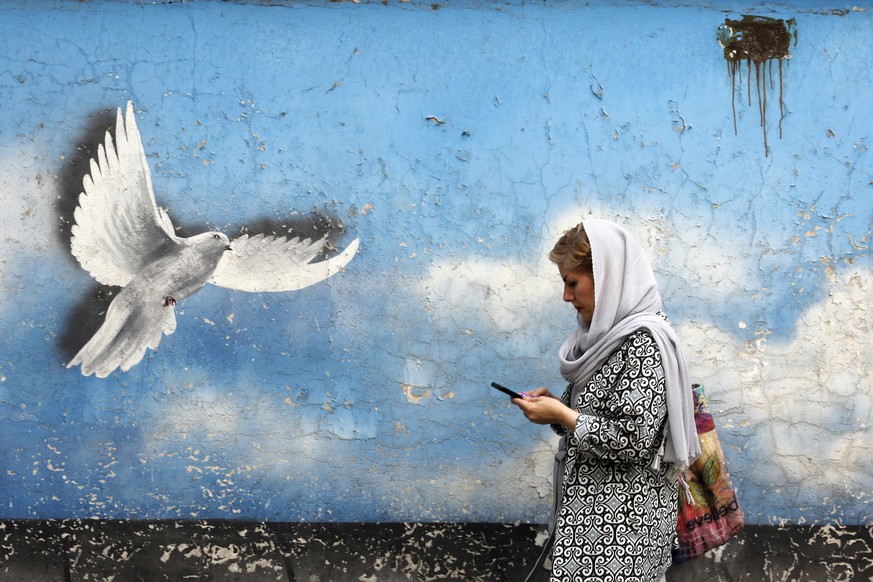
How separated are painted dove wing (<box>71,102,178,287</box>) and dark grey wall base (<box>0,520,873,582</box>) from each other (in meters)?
1.04

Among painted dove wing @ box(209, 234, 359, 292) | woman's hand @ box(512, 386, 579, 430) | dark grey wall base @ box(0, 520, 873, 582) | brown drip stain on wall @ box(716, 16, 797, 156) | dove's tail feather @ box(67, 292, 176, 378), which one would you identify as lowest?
dark grey wall base @ box(0, 520, 873, 582)

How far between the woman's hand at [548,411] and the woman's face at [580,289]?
0.25m

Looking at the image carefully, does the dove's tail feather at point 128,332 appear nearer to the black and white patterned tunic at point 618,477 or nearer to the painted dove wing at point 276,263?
the painted dove wing at point 276,263

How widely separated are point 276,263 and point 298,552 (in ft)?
3.83

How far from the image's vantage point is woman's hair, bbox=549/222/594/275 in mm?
2320

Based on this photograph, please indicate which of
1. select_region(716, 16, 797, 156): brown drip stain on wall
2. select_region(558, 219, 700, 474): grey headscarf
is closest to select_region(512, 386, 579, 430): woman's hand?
select_region(558, 219, 700, 474): grey headscarf

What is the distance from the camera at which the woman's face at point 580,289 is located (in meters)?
2.35

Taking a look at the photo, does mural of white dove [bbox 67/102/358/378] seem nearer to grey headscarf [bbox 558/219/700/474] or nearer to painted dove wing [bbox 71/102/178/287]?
painted dove wing [bbox 71/102/178/287]

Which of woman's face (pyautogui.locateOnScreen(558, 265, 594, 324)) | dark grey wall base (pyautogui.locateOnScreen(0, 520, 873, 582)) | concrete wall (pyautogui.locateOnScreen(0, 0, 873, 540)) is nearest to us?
woman's face (pyautogui.locateOnScreen(558, 265, 594, 324))

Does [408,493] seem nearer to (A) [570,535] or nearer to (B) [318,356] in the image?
(B) [318,356]

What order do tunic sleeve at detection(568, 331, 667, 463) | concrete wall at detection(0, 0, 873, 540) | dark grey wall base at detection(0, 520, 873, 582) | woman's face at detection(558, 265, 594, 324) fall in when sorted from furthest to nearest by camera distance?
dark grey wall base at detection(0, 520, 873, 582) < concrete wall at detection(0, 0, 873, 540) < woman's face at detection(558, 265, 594, 324) < tunic sleeve at detection(568, 331, 667, 463)

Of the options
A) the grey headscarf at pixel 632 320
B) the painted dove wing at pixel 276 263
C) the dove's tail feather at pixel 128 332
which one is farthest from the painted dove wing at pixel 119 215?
the grey headscarf at pixel 632 320

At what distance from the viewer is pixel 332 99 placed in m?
3.45

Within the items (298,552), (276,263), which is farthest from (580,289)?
(298,552)
